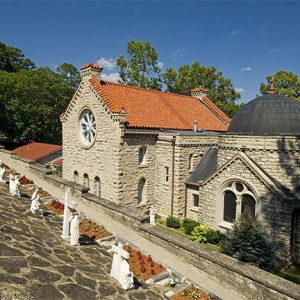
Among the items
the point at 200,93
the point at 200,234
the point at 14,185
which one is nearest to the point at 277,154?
the point at 200,234

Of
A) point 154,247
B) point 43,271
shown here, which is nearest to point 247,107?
point 154,247

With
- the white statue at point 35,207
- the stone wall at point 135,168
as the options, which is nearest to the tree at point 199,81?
the stone wall at point 135,168

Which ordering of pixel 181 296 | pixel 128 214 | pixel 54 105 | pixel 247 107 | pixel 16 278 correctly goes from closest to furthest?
pixel 16 278 → pixel 181 296 → pixel 128 214 → pixel 247 107 → pixel 54 105

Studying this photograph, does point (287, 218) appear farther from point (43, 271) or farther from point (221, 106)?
point (221, 106)

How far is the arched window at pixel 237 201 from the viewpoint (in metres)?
17.2

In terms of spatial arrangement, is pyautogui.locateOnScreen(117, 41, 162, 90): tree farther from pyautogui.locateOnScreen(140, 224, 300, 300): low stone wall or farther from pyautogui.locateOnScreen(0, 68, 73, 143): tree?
pyautogui.locateOnScreen(140, 224, 300, 300): low stone wall

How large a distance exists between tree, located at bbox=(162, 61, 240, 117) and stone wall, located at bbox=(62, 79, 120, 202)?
28.9 m

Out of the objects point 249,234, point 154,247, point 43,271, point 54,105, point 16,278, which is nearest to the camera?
point 16,278

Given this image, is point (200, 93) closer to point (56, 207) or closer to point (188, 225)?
point (188, 225)

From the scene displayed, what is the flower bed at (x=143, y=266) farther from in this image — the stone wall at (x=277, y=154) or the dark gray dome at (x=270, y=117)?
the dark gray dome at (x=270, y=117)

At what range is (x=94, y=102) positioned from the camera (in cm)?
2275

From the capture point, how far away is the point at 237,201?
1786cm

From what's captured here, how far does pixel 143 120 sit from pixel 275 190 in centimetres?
1136

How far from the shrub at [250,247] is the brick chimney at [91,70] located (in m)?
16.6
